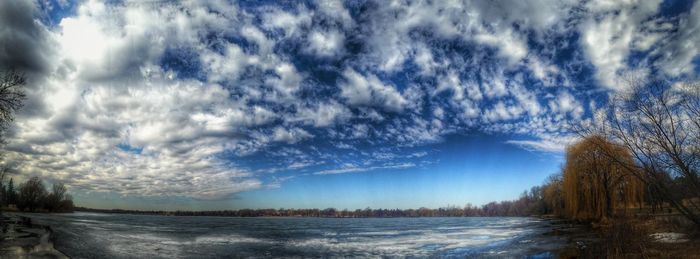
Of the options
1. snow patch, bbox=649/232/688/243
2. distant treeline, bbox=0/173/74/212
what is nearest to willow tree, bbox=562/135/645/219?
snow patch, bbox=649/232/688/243

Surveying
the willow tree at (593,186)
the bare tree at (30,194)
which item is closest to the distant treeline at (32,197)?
the bare tree at (30,194)

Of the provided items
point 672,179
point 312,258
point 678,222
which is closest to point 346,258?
point 312,258

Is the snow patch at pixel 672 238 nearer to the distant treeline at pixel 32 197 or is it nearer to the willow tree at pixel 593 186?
the willow tree at pixel 593 186

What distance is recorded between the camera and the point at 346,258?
824 inches

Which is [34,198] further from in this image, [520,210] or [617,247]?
[520,210]

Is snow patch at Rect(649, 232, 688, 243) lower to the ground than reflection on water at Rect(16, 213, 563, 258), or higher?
higher

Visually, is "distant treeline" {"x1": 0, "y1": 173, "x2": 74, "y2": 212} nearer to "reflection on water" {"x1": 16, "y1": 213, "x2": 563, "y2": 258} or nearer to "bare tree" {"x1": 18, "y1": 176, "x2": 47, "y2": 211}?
"bare tree" {"x1": 18, "y1": 176, "x2": 47, "y2": 211}

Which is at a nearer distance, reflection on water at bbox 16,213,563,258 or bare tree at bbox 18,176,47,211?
reflection on water at bbox 16,213,563,258

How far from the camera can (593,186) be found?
40.5 metres

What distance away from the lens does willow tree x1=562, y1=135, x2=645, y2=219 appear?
37.6 metres

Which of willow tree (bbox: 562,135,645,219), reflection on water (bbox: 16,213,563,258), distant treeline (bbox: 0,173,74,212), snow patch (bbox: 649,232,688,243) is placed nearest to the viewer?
snow patch (bbox: 649,232,688,243)

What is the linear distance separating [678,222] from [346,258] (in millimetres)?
24739

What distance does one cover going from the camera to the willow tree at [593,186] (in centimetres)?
3759

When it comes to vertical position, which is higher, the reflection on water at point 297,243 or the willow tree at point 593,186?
the willow tree at point 593,186
